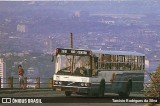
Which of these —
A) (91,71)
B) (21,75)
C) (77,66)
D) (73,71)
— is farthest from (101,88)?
(21,75)

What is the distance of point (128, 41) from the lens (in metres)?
55.5

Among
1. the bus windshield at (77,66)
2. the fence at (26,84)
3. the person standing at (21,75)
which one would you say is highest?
the bus windshield at (77,66)

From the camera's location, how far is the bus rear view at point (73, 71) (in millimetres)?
27625

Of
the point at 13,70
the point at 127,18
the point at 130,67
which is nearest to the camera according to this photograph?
the point at 130,67

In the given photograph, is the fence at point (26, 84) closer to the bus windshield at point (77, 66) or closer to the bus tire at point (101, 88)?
the bus tire at point (101, 88)

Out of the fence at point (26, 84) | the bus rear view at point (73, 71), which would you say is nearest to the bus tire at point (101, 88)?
the bus rear view at point (73, 71)

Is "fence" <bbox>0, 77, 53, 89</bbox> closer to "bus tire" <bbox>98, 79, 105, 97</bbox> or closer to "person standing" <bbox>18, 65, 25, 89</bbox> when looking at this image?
"person standing" <bbox>18, 65, 25, 89</bbox>

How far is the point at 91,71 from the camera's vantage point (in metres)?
28.3

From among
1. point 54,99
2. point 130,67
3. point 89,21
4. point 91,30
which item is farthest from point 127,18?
point 54,99

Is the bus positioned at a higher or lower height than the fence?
higher

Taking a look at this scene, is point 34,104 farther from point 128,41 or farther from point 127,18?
point 127,18

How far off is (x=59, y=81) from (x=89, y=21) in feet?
165

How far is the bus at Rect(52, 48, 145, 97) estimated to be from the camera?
2780cm

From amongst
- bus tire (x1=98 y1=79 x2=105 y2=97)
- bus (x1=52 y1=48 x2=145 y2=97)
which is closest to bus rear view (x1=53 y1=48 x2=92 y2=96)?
bus (x1=52 y1=48 x2=145 y2=97)
